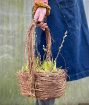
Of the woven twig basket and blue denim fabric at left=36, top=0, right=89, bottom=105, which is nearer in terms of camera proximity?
the woven twig basket

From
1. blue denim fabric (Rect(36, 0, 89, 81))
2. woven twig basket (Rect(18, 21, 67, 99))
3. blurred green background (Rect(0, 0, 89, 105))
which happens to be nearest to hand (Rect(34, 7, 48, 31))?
woven twig basket (Rect(18, 21, 67, 99))

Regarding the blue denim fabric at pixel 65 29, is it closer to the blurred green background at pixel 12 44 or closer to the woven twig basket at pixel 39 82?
the woven twig basket at pixel 39 82

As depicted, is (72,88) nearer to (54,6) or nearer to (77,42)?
(77,42)

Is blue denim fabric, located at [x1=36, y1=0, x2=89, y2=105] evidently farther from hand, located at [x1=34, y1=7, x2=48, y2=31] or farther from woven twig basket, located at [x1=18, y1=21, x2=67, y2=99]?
woven twig basket, located at [x1=18, y1=21, x2=67, y2=99]

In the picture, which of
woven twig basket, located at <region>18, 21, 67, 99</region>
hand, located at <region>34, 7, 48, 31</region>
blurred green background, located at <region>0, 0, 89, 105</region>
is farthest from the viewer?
blurred green background, located at <region>0, 0, 89, 105</region>

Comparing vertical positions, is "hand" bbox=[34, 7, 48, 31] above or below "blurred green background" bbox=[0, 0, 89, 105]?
above

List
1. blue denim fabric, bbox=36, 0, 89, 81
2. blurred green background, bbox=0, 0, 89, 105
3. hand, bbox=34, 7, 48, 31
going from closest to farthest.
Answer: hand, bbox=34, 7, 48, 31 → blue denim fabric, bbox=36, 0, 89, 81 → blurred green background, bbox=0, 0, 89, 105

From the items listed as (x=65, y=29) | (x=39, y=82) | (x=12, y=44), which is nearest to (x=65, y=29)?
(x=65, y=29)

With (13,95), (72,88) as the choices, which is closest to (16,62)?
(13,95)

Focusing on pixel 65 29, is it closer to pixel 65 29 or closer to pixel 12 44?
pixel 65 29

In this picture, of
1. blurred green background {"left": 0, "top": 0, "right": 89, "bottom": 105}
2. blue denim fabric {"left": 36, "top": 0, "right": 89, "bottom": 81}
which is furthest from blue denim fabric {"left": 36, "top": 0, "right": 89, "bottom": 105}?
blurred green background {"left": 0, "top": 0, "right": 89, "bottom": 105}

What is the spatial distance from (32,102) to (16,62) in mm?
613

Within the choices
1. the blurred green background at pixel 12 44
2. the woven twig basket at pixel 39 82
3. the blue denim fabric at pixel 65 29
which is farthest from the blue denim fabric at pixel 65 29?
the blurred green background at pixel 12 44

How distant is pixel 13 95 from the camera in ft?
6.97
